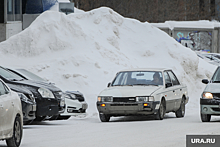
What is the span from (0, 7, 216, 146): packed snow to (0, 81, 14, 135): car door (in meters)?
7.38

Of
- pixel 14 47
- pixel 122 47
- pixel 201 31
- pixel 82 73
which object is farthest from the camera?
pixel 201 31

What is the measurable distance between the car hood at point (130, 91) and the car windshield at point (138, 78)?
1.68ft

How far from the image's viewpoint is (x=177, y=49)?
81.7ft

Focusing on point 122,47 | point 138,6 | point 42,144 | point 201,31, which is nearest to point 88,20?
point 122,47

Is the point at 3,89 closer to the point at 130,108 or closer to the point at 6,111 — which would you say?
the point at 6,111

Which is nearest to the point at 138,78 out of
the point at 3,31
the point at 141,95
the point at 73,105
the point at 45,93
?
the point at 141,95

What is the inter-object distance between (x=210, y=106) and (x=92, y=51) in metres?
10.3

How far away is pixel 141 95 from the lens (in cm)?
1188

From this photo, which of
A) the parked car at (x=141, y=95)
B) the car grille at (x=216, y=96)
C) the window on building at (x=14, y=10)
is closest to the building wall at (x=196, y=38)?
the window on building at (x=14, y=10)

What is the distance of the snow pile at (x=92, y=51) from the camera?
62.3ft

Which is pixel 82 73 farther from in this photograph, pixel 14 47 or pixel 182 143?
pixel 182 143

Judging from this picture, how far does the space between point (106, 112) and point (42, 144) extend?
412cm

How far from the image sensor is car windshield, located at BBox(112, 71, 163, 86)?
13.0m

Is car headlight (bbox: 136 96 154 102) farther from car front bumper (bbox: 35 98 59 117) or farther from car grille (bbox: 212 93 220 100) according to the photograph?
car front bumper (bbox: 35 98 59 117)
